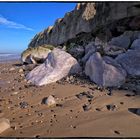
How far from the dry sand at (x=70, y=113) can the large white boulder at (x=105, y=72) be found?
224 millimetres

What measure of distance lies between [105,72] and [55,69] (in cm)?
130

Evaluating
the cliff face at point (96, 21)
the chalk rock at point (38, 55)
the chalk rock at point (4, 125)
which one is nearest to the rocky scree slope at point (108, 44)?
the cliff face at point (96, 21)

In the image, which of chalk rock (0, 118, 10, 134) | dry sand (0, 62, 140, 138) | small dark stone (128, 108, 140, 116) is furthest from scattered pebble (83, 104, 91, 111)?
chalk rock (0, 118, 10, 134)

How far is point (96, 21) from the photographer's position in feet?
30.0

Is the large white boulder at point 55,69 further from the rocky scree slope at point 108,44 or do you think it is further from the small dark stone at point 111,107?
the small dark stone at point 111,107

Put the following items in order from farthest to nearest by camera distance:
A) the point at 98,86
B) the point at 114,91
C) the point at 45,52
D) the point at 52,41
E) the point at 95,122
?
the point at 52,41 < the point at 45,52 < the point at 98,86 < the point at 114,91 < the point at 95,122

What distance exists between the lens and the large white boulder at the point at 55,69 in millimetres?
5297

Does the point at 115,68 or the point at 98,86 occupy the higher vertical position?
the point at 115,68

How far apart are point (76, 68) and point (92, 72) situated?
68 centimetres

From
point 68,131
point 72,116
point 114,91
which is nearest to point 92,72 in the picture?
point 114,91

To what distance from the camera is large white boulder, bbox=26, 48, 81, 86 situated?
530cm

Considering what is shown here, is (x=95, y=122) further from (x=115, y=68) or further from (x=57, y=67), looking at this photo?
(x=57, y=67)

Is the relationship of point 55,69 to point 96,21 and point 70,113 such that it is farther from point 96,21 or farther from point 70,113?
point 96,21

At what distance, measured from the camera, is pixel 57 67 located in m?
5.46
